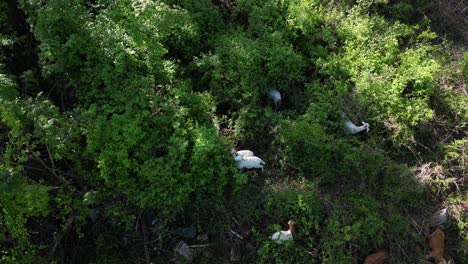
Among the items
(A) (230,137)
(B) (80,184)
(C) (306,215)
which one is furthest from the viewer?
(A) (230,137)

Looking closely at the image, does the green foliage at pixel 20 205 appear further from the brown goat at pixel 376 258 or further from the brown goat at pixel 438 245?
the brown goat at pixel 438 245

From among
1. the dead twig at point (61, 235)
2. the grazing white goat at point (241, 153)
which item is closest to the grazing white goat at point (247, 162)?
the grazing white goat at point (241, 153)

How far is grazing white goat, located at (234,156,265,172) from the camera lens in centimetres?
450

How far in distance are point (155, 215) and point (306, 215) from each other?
168cm

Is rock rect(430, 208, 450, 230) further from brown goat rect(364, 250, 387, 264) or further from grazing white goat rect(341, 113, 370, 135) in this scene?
grazing white goat rect(341, 113, 370, 135)

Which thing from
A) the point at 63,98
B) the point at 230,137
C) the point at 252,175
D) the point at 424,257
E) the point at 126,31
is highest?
the point at 126,31

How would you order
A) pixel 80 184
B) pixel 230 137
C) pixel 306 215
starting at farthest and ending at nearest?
1. pixel 230 137
2. pixel 306 215
3. pixel 80 184

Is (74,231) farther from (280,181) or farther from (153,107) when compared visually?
(280,181)

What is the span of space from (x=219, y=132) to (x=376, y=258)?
90.5 inches

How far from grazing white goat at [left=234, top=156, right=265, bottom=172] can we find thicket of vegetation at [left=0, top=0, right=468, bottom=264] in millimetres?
135

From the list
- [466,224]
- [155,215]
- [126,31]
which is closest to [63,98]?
[126,31]

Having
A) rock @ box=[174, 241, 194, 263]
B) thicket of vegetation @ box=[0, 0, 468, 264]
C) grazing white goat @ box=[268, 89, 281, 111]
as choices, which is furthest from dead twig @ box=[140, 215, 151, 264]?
grazing white goat @ box=[268, 89, 281, 111]

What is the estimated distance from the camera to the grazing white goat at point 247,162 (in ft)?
14.8

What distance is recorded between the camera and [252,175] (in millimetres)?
4641
